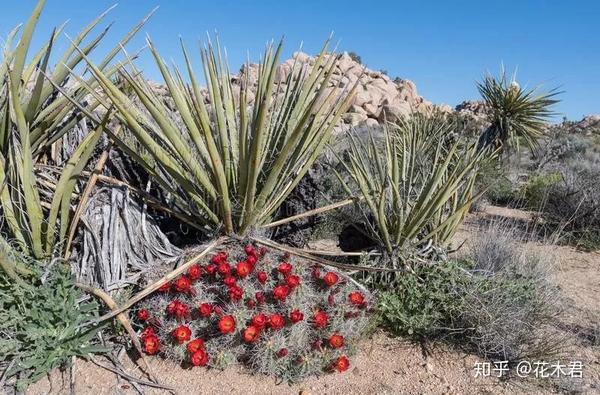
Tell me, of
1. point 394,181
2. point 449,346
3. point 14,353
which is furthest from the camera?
point 394,181

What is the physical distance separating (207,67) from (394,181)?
158 cm

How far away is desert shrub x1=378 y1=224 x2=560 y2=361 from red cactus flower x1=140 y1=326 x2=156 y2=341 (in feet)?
4.80

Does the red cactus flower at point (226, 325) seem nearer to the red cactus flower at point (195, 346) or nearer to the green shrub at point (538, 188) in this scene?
the red cactus flower at point (195, 346)

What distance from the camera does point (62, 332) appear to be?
256 cm

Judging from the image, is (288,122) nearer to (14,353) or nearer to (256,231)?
(256,231)

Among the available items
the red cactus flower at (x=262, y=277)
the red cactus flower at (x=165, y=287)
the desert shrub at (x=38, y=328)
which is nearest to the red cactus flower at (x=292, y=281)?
the red cactus flower at (x=262, y=277)

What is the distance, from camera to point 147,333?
2.71 meters

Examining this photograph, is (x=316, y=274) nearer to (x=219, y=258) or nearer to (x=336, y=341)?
(x=336, y=341)

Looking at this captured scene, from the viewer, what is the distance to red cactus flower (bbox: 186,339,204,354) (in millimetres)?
2592

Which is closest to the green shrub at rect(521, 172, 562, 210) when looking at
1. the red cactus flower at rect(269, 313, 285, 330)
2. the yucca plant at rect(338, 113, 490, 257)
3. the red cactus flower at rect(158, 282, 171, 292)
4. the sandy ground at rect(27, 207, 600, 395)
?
the yucca plant at rect(338, 113, 490, 257)

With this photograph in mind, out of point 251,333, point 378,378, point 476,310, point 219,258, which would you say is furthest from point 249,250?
point 476,310

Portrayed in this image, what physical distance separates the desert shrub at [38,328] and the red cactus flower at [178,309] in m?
0.40

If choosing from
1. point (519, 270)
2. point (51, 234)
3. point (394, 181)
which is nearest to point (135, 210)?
point (51, 234)

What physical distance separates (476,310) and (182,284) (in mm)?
1846
